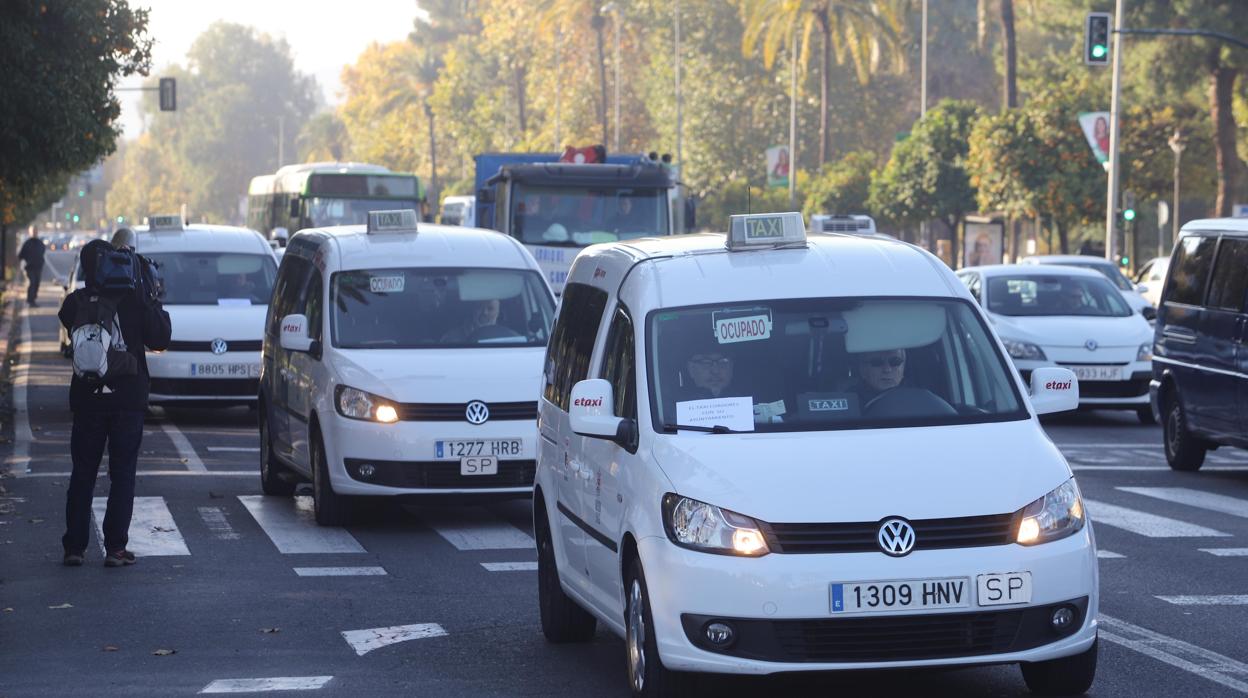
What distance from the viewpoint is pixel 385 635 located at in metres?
8.87

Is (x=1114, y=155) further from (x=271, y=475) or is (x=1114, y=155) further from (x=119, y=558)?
(x=119, y=558)

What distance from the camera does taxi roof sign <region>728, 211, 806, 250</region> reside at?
25.6 feet

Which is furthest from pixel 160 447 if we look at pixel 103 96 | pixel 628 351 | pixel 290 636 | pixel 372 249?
pixel 628 351

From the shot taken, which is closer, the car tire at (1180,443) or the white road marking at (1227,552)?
the white road marking at (1227,552)

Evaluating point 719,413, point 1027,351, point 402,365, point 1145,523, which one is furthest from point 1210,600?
point 1027,351

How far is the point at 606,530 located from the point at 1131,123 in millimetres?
50445

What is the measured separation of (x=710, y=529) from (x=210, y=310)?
14.0 m

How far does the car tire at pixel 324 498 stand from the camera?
41.0 feet

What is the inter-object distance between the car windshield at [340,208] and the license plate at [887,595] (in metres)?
32.3

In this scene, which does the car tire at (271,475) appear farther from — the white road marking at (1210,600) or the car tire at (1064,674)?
the car tire at (1064,674)

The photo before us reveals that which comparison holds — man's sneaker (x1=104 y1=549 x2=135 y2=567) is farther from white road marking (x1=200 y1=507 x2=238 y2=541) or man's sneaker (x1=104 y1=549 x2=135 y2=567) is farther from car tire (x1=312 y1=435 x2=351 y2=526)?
car tire (x1=312 y1=435 x2=351 y2=526)

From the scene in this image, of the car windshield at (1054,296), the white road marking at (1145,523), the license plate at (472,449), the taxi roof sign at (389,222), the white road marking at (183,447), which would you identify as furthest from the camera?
the car windshield at (1054,296)

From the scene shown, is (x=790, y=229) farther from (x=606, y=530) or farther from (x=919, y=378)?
(x=606, y=530)

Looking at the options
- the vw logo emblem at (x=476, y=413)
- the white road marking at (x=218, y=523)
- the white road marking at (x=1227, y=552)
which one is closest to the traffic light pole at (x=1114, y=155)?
the white road marking at (x=1227, y=552)
